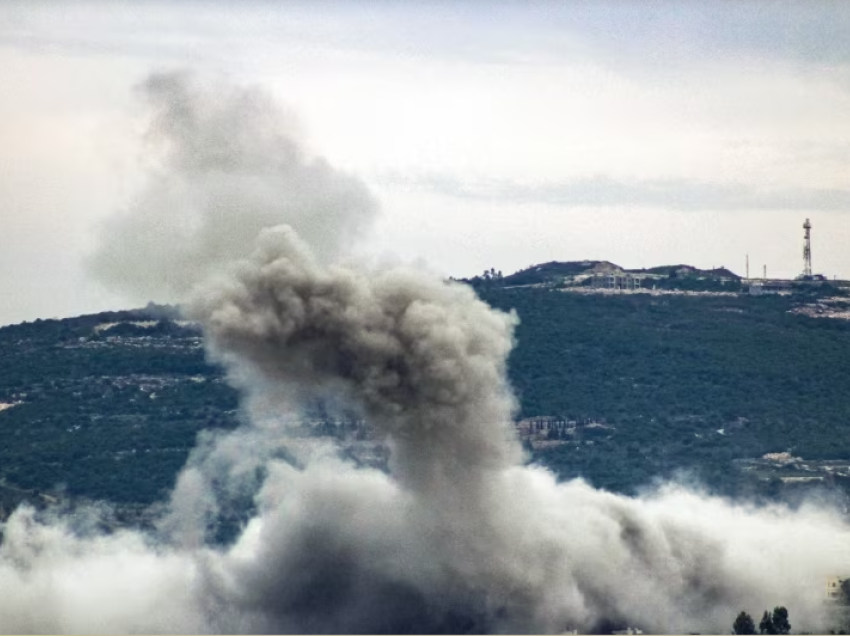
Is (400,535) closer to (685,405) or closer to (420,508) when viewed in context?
(420,508)

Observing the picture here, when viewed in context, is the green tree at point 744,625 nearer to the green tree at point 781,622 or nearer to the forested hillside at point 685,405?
the green tree at point 781,622

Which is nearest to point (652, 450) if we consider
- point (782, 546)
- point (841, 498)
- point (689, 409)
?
point (689, 409)

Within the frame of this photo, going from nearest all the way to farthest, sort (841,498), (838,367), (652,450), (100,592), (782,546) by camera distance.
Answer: (100,592), (782,546), (841,498), (652,450), (838,367)

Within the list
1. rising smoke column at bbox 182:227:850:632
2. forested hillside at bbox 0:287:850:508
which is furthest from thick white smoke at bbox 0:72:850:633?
forested hillside at bbox 0:287:850:508

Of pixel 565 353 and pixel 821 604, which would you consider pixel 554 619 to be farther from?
pixel 565 353

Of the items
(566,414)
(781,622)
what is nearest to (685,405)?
(566,414)

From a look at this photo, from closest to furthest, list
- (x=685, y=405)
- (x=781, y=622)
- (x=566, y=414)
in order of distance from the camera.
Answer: (x=781, y=622) → (x=566, y=414) → (x=685, y=405)

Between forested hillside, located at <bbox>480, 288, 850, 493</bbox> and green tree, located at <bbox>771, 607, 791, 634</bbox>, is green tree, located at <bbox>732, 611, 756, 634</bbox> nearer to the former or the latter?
green tree, located at <bbox>771, 607, 791, 634</bbox>
